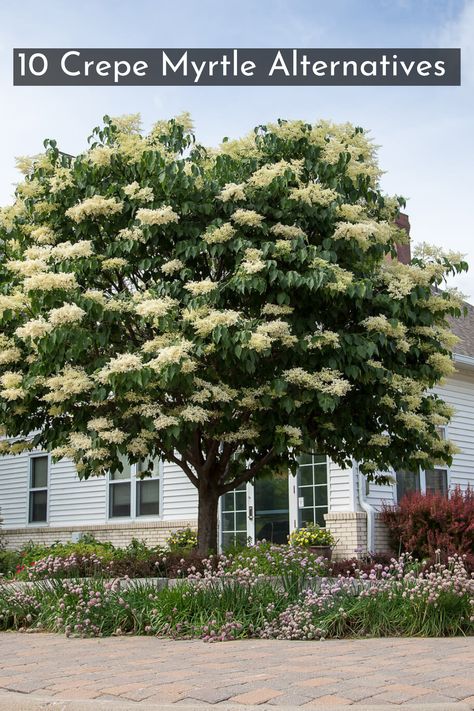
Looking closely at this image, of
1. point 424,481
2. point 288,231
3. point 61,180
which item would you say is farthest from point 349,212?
point 424,481

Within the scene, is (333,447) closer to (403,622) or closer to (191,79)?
(403,622)

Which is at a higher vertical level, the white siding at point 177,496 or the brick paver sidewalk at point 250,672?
the white siding at point 177,496

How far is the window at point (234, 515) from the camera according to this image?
16.2 meters

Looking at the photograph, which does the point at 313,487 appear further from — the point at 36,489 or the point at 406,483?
the point at 36,489

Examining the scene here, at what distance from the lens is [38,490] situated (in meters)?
20.3

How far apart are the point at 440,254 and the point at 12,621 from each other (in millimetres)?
6431

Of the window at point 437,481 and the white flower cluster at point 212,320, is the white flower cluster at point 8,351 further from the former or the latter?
the window at point 437,481

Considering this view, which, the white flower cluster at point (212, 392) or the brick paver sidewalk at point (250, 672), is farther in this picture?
the white flower cluster at point (212, 392)

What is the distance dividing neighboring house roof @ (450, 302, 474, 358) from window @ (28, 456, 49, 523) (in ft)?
32.4

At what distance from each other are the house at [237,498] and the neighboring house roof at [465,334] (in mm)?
40

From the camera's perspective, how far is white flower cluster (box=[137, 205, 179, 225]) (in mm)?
8781

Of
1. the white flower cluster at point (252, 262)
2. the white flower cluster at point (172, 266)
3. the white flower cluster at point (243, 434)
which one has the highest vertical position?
the white flower cluster at point (172, 266)

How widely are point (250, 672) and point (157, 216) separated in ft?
15.7

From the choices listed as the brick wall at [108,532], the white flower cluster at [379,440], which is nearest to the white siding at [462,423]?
the brick wall at [108,532]
